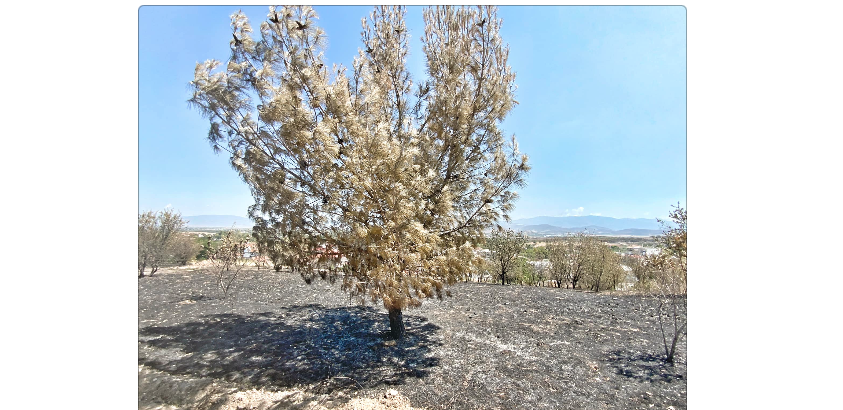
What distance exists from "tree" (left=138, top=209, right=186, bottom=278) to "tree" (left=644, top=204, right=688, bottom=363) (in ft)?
12.3

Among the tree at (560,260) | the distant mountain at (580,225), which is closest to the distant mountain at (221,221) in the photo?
the distant mountain at (580,225)

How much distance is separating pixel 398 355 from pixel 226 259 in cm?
287

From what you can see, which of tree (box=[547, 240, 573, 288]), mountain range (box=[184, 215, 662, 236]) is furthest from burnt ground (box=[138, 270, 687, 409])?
tree (box=[547, 240, 573, 288])

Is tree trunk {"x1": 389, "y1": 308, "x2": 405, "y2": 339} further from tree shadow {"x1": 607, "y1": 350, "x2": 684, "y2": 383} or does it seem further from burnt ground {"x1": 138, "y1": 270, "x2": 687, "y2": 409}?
tree shadow {"x1": 607, "y1": 350, "x2": 684, "y2": 383}

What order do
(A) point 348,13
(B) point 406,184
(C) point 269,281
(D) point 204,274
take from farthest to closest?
(C) point 269,281 < (D) point 204,274 < (A) point 348,13 < (B) point 406,184

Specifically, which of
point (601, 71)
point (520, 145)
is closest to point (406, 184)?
point (520, 145)

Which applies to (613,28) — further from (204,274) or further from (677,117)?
(204,274)

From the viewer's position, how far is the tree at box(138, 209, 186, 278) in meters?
2.61

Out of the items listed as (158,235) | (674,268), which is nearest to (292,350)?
(158,235)

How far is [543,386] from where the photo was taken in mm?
1859

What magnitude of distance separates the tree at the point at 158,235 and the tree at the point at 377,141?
0.95 m

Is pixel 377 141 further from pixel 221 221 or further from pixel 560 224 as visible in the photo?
pixel 560 224

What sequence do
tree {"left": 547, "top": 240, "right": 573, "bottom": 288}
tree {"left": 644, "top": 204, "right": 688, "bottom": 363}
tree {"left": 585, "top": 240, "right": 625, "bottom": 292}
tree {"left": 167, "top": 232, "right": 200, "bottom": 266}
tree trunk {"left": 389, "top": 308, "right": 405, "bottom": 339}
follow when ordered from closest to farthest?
1. tree {"left": 644, "top": 204, "right": 688, "bottom": 363}
2. tree trunk {"left": 389, "top": 308, "right": 405, "bottom": 339}
3. tree {"left": 167, "top": 232, "right": 200, "bottom": 266}
4. tree {"left": 585, "top": 240, "right": 625, "bottom": 292}
5. tree {"left": 547, "top": 240, "right": 573, "bottom": 288}
